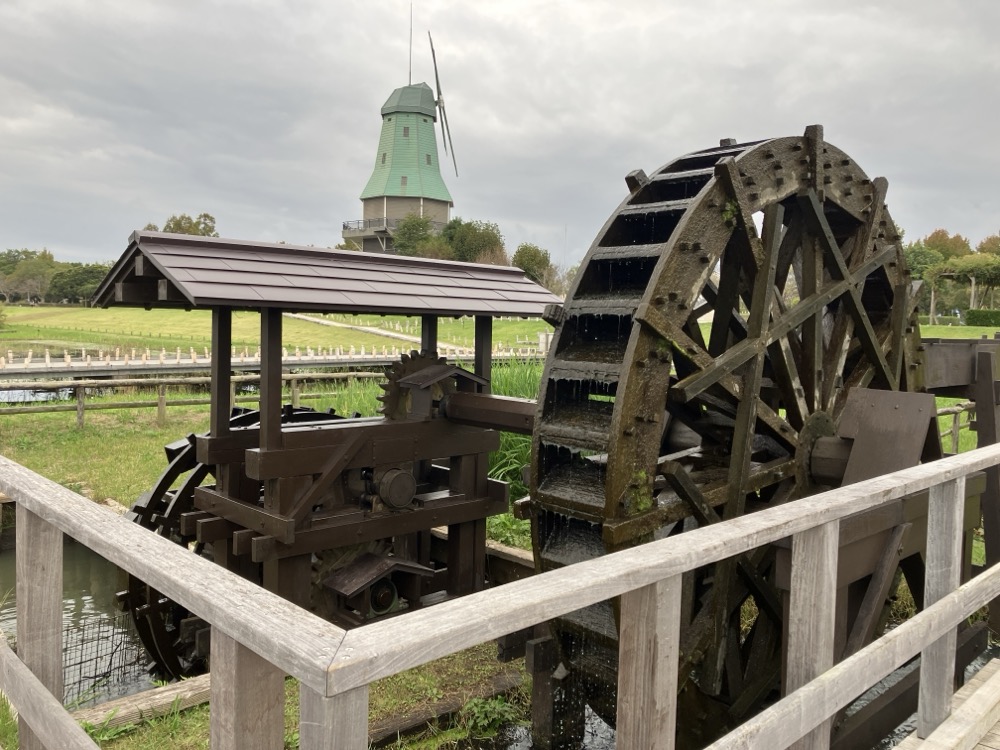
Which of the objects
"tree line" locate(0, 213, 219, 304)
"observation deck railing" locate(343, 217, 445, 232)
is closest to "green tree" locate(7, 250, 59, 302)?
"tree line" locate(0, 213, 219, 304)

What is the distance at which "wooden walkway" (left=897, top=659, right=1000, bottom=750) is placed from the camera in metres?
2.70

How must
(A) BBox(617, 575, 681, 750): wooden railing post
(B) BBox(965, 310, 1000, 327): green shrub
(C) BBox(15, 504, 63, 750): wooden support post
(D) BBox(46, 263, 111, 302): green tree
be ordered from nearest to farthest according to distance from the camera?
1. (A) BBox(617, 575, 681, 750): wooden railing post
2. (C) BBox(15, 504, 63, 750): wooden support post
3. (B) BBox(965, 310, 1000, 327): green shrub
4. (D) BBox(46, 263, 111, 302): green tree

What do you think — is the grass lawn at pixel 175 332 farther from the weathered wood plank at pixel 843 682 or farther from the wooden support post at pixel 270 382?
the weathered wood plank at pixel 843 682

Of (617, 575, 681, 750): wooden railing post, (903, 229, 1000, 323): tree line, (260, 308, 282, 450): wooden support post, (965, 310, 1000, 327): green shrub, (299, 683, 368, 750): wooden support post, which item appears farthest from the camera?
(903, 229, 1000, 323): tree line

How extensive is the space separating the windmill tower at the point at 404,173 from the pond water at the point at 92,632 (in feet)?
157

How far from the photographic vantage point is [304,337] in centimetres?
3938

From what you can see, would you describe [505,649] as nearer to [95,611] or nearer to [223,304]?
[223,304]

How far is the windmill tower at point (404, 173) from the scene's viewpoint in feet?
185

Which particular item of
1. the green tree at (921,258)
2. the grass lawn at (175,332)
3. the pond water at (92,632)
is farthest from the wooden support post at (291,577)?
the green tree at (921,258)

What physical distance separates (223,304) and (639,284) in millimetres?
2361

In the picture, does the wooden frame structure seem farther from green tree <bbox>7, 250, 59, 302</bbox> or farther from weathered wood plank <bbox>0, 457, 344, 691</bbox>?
green tree <bbox>7, 250, 59, 302</bbox>

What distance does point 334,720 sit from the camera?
105 cm

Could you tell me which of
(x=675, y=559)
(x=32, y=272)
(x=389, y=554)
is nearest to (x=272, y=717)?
(x=675, y=559)

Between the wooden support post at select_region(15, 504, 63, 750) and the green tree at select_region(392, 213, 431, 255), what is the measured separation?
47.8m
